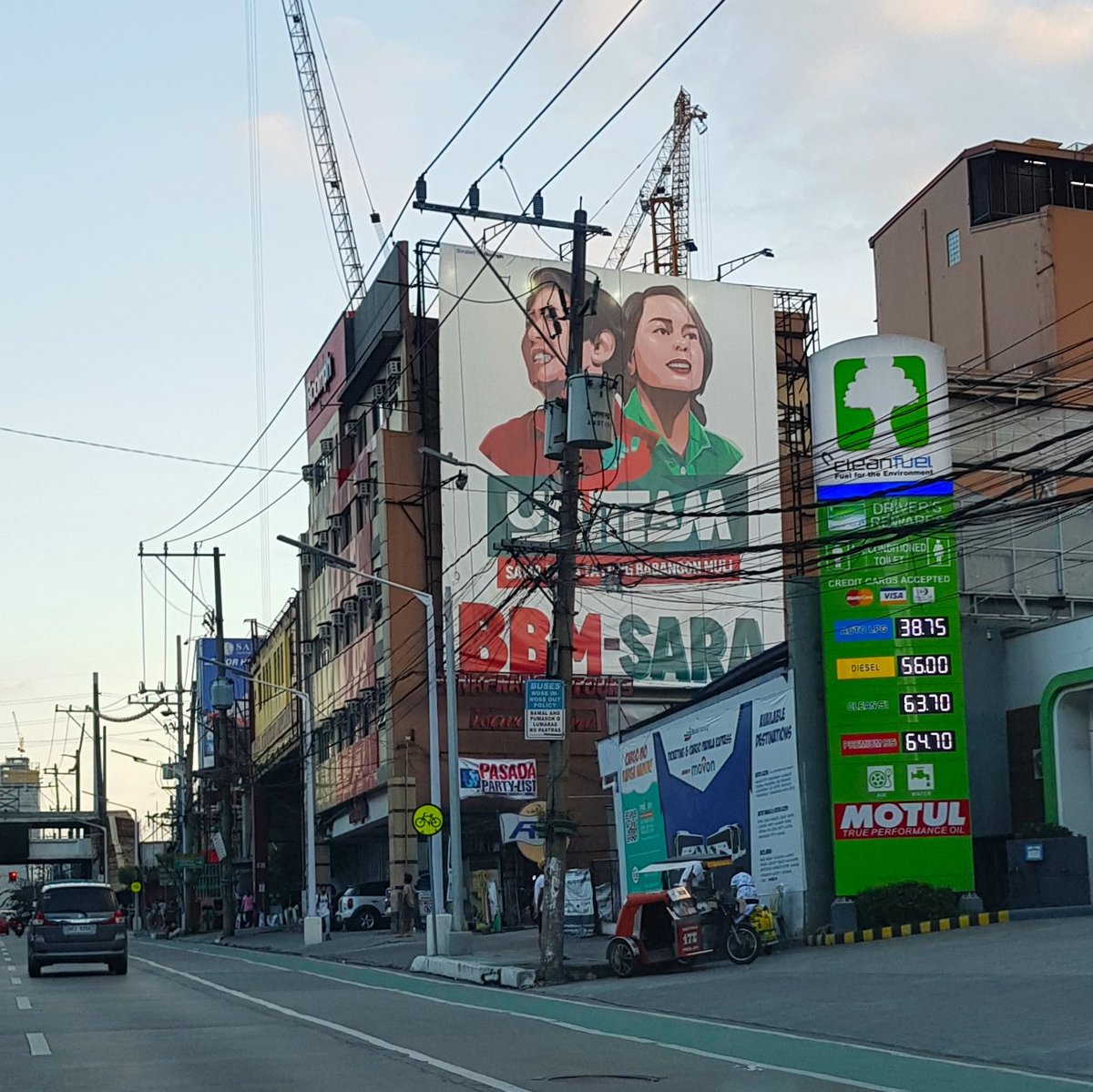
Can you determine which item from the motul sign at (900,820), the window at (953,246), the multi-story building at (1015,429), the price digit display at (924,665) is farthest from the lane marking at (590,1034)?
the window at (953,246)

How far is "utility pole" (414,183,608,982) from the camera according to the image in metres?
25.1

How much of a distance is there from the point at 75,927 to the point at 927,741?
49.9 feet

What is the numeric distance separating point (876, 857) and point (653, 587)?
30276 mm

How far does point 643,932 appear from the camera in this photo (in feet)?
82.4

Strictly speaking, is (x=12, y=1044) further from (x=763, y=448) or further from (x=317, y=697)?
(x=317, y=697)

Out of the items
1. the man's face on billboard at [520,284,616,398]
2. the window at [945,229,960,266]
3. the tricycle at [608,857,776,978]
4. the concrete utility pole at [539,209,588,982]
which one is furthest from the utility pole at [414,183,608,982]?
the window at [945,229,960,266]

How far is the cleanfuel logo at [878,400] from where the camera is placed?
96.4 feet

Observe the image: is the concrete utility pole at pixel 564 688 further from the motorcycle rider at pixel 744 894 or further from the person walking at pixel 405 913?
the person walking at pixel 405 913

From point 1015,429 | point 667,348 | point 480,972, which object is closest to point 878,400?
point 480,972

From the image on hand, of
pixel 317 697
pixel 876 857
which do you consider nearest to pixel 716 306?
pixel 317 697

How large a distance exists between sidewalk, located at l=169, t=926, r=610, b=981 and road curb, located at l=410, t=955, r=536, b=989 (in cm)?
30

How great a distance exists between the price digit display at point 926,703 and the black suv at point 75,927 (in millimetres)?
14428

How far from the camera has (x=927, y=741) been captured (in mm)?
28656

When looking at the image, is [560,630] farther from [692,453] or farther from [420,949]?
[692,453]
